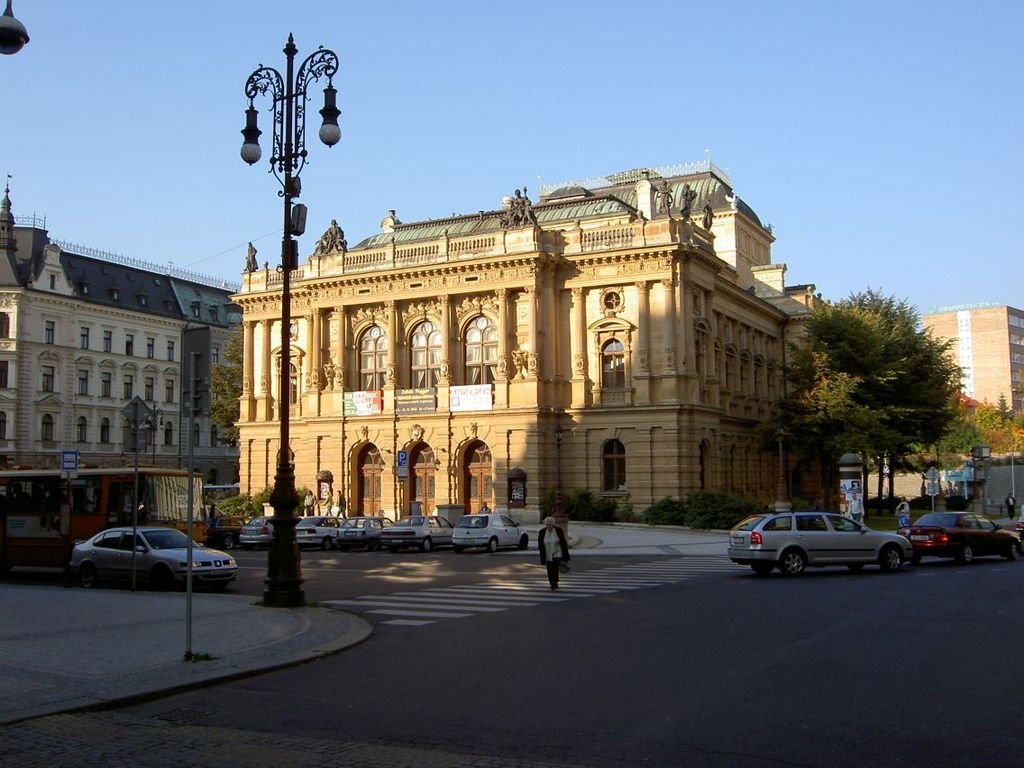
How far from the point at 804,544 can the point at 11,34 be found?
65.7 feet

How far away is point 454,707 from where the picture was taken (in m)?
9.45

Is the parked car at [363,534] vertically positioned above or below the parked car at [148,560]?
below

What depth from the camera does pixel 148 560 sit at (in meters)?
23.0

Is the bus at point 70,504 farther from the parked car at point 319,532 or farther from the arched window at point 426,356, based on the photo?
the arched window at point 426,356

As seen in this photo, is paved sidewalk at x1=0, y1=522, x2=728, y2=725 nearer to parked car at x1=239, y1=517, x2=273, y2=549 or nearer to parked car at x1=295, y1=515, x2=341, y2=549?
parked car at x1=295, y1=515, x2=341, y2=549

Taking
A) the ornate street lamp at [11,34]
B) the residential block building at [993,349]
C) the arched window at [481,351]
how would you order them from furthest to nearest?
the residential block building at [993,349]
the arched window at [481,351]
the ornate street lamp at [11,34]

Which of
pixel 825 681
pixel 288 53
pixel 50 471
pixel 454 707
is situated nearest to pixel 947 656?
pixel 825 681

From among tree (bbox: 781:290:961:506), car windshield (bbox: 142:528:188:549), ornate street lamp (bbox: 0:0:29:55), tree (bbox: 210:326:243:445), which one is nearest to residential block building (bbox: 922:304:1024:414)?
tree (bbox: 781:290:961:506)

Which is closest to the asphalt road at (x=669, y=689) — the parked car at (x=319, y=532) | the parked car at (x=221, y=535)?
the parked car at (x=319, y=532)

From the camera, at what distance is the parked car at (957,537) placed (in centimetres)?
2805

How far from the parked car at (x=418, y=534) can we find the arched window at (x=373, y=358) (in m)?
18.3

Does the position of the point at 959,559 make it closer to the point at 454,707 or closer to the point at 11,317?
the point at 454,707

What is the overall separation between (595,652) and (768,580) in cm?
1164

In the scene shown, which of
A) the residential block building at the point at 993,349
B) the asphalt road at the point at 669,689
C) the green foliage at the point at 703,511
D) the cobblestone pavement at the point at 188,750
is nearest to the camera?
the cobblestone pavement at the point at 188,750
